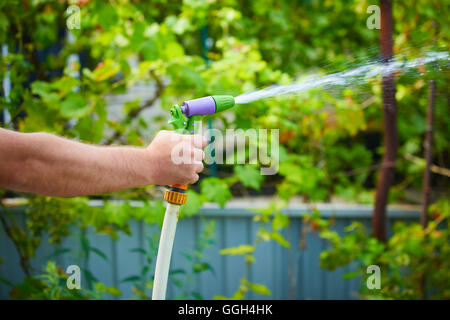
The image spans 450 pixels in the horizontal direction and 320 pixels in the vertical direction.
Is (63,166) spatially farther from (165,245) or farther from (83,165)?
(165,245)

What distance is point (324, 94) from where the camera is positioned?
6.79 ft

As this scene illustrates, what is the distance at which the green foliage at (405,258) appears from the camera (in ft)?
5.94

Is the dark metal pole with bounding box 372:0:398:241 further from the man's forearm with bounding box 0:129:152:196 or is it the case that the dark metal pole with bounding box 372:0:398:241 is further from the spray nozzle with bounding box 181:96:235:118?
the man's forearm with bounding box 0:129:152:196

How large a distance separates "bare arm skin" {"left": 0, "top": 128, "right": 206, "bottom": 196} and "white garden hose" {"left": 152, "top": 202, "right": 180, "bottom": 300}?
92mm

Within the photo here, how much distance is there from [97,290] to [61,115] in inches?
31.3


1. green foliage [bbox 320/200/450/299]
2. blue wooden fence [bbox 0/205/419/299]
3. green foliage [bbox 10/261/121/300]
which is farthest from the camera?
blue wooden fence [bbox 0/205/419/299]

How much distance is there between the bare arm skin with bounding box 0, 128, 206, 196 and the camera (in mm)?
792

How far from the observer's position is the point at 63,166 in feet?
2.72

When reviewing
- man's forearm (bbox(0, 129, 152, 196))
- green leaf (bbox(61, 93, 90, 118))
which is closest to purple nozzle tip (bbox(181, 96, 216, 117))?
man's forearm (bbox(0, 129, 152, 196))

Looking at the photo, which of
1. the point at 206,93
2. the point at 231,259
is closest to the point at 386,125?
the point at 206,93

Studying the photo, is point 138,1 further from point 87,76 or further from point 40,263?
point 40,263

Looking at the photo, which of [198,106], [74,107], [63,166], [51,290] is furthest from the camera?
[74,107]

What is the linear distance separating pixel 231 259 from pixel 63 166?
4.88 feet

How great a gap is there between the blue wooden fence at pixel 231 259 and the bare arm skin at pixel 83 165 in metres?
1.24
